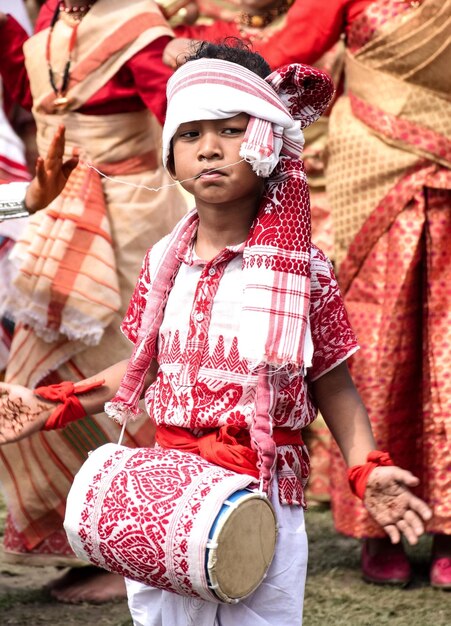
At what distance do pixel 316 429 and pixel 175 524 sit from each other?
3.39m

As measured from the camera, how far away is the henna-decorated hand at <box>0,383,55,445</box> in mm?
2982

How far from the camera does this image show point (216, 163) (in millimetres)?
2732

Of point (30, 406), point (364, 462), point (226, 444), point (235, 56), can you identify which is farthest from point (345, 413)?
point (235, 56)

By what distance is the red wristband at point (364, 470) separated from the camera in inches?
104

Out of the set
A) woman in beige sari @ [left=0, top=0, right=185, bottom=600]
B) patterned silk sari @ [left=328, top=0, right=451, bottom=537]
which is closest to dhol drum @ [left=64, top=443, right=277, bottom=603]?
woman in beige sari @ [left=0, top=0, right=185, bottom=600]

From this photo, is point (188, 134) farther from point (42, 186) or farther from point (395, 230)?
point (395, 230)

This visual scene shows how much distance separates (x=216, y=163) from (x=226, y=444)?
1.95 ft

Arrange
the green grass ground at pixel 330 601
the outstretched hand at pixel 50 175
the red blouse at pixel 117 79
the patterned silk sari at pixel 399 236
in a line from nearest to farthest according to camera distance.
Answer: the outstretched hand at pixel 50 175 < the red blouse at pixel 117 79 < the green grass ground at pixel 330 601 < the patterned silk sari at pixel 399 236

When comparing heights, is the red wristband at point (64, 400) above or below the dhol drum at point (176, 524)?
above

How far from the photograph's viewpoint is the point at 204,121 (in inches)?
109

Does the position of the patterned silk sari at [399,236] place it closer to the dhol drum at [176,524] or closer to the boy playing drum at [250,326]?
the boy playing drum at [250,326]

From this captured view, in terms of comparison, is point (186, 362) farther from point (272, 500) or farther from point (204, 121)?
point (204, 121)

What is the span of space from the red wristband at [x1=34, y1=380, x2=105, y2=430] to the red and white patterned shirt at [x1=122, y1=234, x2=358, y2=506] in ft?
0.54

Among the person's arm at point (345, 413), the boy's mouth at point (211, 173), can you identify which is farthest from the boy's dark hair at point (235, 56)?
the person's arm at point (345, 413)
